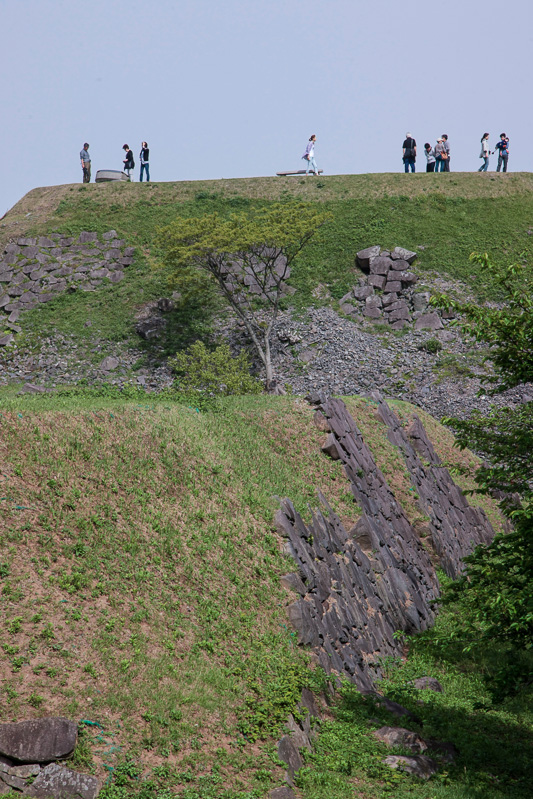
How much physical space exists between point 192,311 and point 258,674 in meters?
33.9

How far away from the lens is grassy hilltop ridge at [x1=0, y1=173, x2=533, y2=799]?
10.3 meters

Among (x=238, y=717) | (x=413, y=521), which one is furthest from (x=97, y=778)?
(x=413, y=521)

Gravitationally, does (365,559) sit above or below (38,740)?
below

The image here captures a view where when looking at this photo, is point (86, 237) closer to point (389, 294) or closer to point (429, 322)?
point (389, 294)

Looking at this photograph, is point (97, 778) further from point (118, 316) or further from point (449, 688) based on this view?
point (118, 316)

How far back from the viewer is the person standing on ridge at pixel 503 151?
5381 cm

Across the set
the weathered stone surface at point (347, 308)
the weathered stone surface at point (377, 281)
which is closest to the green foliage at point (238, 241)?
the weathered stone surface at point (347, 308)

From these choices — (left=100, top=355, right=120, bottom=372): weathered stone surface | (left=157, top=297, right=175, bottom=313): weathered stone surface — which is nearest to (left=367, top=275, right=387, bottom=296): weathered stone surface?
(left=157, top=297, right=175, bottom=313): weathered stone surface

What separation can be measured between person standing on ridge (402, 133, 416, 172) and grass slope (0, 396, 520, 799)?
43.0 m

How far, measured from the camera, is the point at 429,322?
141 ft

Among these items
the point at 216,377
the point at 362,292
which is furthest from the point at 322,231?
the point at 216,377

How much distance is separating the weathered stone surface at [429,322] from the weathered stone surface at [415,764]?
3331 centimetres

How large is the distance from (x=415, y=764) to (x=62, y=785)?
6.45m

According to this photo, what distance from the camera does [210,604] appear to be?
1364 cm
